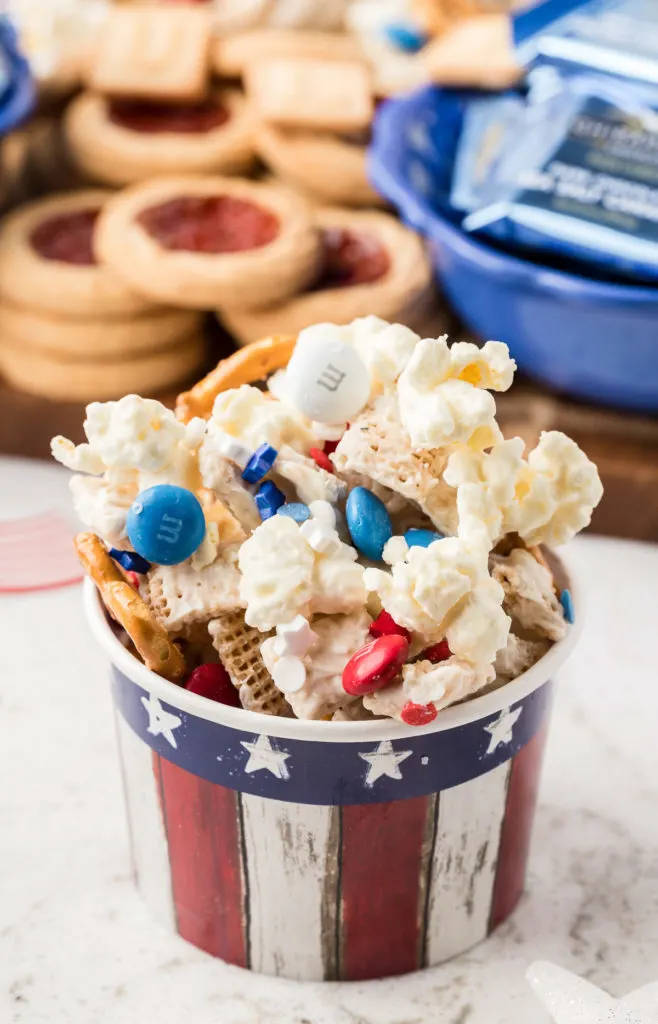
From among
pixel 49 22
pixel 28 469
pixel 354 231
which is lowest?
pixel 28 469

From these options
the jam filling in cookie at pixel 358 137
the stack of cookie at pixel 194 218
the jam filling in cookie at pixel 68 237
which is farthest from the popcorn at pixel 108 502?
the jam filling in cookie at pixel 358 137

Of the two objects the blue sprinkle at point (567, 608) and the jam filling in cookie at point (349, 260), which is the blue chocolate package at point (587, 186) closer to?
the jam filling in cookie at point (349, 260)

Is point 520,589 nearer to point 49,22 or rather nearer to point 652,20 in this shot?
point 652,20

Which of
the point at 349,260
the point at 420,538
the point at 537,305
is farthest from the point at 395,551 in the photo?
the point at 349,260

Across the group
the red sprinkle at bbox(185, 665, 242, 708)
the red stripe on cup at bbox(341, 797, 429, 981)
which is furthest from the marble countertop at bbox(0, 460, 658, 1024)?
the red sprinkle at bbox(185, 665, 242, 708)

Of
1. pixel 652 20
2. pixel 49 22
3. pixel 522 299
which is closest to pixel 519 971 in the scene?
pixel 522 299

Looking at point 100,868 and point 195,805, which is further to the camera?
point 100,868

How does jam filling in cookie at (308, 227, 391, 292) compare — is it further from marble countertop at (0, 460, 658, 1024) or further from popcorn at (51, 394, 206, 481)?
popcorn at (51, 394, 206, 481)
